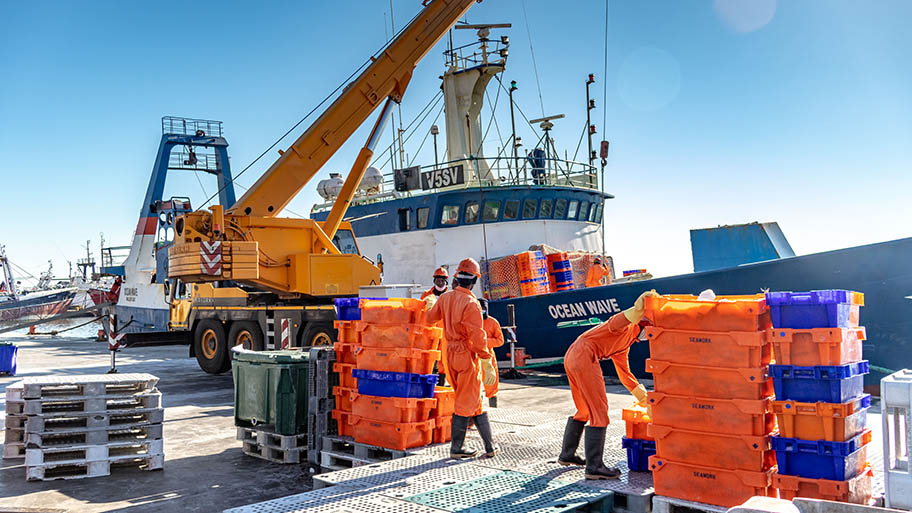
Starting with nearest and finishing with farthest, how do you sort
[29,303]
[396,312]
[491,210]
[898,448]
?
[898,448] → [396,312] → [491,210] → [29,303]

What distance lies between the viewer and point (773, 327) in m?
4.46

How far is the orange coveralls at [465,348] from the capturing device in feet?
20.6

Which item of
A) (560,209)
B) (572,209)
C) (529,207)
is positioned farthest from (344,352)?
(572,209)

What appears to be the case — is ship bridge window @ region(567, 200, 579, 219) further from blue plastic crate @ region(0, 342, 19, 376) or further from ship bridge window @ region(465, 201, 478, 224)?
blue plastic crate @ region(0, 342, 19, 376)

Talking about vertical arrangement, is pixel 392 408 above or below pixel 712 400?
below

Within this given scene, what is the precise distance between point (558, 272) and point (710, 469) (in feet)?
35.7

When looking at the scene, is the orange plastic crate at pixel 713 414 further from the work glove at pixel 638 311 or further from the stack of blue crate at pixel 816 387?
the work glove at pixel 638 311

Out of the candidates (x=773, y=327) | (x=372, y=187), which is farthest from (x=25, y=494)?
(x=372, y=187)

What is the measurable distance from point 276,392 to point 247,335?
7.09 m

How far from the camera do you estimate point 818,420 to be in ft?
14.0

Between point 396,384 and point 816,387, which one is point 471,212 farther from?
point 816,387

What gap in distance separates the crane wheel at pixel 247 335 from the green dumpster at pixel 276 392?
6010 millimetres

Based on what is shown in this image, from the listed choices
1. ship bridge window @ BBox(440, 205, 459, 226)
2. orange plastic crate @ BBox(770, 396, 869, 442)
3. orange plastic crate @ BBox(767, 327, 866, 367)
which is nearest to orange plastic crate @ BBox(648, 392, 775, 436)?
orange plastic crate @ BBox(770, 396, 869, 442)

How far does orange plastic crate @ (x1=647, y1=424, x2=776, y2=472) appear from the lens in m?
4.46
